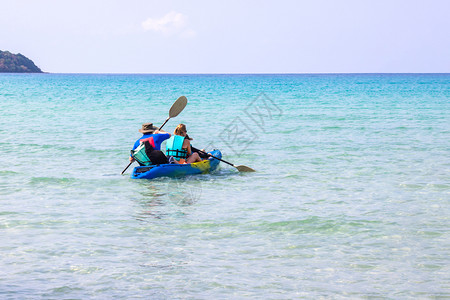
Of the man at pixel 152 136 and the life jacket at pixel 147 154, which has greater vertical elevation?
the man at pixel 152 136

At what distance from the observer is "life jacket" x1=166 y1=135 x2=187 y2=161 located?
41.9 feet

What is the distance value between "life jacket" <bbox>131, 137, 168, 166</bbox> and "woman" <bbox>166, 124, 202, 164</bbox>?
0.41 metres

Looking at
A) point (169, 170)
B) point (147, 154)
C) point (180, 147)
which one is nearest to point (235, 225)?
point (169, 170)

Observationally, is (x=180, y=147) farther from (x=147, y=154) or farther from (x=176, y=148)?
(x=147, y=154)

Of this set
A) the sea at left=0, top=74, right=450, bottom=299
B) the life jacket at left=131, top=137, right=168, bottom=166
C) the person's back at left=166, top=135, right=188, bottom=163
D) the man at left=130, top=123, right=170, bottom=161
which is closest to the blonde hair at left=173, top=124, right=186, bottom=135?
the person's back at left=166, top=135, right=188, bottom=163

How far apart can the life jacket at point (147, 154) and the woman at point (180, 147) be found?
1.34 ft

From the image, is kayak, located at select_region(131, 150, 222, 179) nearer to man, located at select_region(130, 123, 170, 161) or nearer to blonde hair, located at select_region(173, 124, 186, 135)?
man, located at select_region(130, 123, 170, 161)

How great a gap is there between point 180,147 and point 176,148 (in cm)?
10

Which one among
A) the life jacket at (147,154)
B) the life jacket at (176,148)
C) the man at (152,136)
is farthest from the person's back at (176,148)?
the life jacket at (147,154)

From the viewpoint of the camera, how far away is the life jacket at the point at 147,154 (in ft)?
40.4

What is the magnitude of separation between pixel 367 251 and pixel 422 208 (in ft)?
9.00

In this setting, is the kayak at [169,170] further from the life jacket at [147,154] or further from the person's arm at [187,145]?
the person's arm at [187,145]

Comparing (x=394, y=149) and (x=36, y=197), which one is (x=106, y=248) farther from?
(x=394, y=149)

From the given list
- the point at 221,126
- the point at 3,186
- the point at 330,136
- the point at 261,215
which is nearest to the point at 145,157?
the point at 3,186
